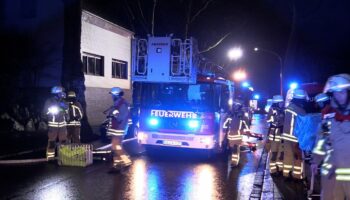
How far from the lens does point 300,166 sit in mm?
8555

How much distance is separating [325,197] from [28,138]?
12.1m

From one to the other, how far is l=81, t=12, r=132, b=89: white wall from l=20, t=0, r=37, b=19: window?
2539 millimetres

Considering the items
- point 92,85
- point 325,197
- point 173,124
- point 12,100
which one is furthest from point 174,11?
point 325,197

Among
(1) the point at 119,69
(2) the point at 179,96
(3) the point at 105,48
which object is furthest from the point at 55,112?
(1) the point at 119,69

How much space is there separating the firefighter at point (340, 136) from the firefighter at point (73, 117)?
25.3 feet

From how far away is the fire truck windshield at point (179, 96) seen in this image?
11289mm

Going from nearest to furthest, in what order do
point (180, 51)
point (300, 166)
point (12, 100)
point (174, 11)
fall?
point (300, 166), point (180, 51), point (12, 100), point (174, 11)

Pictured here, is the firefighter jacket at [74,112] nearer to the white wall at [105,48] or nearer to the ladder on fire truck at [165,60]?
the ladder on fire truck at [165,60]

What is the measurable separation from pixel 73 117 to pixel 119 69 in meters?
12.3

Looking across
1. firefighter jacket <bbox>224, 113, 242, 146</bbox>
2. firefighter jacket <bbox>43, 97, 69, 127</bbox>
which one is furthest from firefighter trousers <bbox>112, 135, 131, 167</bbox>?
firefighter jacket <bbox>224, 113, 242, 146</bbox>

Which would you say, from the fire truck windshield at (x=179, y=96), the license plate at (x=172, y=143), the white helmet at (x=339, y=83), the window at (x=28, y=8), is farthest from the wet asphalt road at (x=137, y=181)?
the window at (x=28, y=8)

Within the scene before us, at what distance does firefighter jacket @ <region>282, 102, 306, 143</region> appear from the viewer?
8133 mm

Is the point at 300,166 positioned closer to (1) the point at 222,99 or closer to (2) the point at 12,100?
(1) the point at 222,99

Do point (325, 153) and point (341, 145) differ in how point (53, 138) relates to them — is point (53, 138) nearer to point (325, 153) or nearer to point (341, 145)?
point (325, 153)
